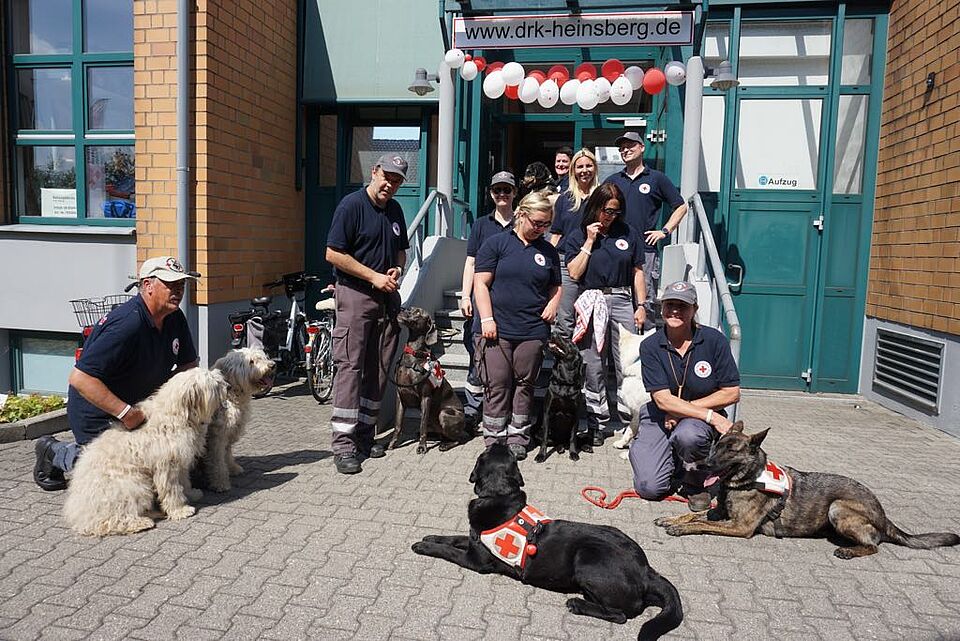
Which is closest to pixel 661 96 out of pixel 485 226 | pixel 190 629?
pixel 485 226

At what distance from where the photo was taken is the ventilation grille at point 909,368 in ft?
22.2

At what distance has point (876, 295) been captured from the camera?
26.6ft

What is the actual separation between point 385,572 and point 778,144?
25.7ft

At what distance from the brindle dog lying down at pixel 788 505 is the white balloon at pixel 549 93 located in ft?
18.8

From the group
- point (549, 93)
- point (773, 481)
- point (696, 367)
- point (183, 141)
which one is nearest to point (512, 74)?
point (549, 93)

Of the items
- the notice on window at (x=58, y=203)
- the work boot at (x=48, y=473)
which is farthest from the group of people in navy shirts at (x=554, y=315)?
the notice on window at (x=58, y=203)

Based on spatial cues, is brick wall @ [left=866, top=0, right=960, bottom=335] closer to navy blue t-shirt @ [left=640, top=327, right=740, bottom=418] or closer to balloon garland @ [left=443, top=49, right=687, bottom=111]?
balloon garland @ [left=443, top=49, right=687, bottom=111]

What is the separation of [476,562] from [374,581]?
0.52 meters

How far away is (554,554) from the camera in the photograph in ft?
10.0

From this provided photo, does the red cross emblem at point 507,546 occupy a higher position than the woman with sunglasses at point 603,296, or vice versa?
the woman with sunglasses at point 603,296

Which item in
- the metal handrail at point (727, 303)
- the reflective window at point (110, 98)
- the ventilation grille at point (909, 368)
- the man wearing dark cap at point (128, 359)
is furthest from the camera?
the reflective window at point (110, 98)

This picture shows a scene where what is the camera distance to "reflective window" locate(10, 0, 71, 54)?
7.76m

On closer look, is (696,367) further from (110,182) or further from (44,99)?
(44,99)

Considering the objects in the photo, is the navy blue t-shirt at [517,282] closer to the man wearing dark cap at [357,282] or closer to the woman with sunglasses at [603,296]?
the woman with sunglasses at [603,296]
